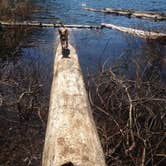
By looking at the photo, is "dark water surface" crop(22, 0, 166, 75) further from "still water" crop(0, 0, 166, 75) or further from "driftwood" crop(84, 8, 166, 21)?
"driftwood" crop(84, 8, 166, 21)

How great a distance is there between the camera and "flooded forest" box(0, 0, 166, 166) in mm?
5664

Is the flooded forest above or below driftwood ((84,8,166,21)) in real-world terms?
below

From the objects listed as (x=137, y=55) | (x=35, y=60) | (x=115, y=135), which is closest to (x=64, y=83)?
(x=115, y=135)

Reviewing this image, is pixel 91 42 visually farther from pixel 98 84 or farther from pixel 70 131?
pixel 70 131

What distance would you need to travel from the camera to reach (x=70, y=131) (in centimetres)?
414

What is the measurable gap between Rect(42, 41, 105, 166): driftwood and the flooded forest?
3.21ft

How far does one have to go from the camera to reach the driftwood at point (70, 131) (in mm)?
3619

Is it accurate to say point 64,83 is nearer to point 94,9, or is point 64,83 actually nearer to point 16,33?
point 16,33

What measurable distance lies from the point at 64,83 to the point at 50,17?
44.2ft

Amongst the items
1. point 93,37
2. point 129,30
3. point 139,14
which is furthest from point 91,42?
point 139,14

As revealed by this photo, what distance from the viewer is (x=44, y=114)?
7090mm

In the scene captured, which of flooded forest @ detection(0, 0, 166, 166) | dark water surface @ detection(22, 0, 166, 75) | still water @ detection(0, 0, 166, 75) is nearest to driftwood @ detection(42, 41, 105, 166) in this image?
flooded forest @ detection(0, 0, 166, 166)

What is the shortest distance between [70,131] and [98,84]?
3.77m

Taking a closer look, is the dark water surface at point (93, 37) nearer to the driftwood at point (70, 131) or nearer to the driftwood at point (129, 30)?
the driftwood at point (129, 30)
